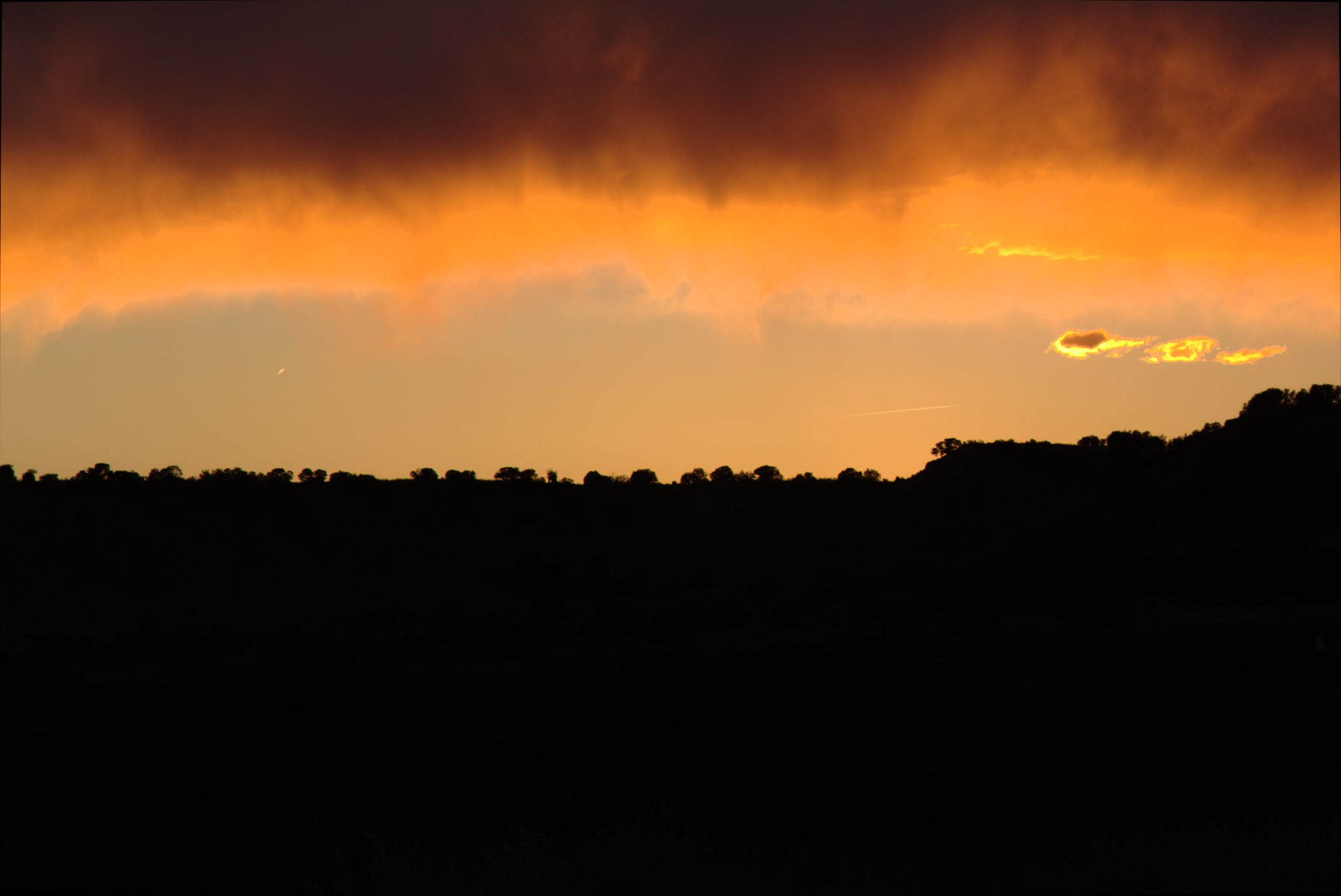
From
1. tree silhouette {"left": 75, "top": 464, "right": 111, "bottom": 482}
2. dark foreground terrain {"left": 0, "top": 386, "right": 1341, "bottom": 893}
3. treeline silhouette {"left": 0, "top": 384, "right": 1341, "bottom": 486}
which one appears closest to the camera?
dark foreground terrain {"left": 0, "top": 386, "right": 1341, "bottom": 893}

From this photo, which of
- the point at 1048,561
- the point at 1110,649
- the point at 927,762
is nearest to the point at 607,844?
the point at 927,762

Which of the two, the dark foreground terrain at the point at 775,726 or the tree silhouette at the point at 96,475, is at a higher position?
the tree silhouette at the point at 96,475

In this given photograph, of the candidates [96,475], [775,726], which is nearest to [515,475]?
[96,475]

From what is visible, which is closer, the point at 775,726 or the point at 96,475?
the point at 775,726

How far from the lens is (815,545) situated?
268 ft

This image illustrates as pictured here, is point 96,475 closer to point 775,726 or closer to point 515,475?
point 515,475

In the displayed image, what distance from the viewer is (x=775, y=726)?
21.7 meters

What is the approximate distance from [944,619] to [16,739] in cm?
2921

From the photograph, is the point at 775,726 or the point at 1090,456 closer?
the point at 775,726

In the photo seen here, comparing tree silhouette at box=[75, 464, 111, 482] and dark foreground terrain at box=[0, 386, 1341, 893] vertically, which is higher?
tree silhouette at box=[75, 464, 111, 482]

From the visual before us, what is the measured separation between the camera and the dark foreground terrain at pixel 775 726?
13.2 metres

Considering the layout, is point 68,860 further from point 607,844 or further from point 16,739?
point 16,739

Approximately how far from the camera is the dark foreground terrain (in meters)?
13.2

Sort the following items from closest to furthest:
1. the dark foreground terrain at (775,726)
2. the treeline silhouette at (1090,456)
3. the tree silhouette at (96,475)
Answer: the dark foreground terrain at (775,726)
the treeline silhouette at (1090,456)
the tree silhouette at (96,475)
